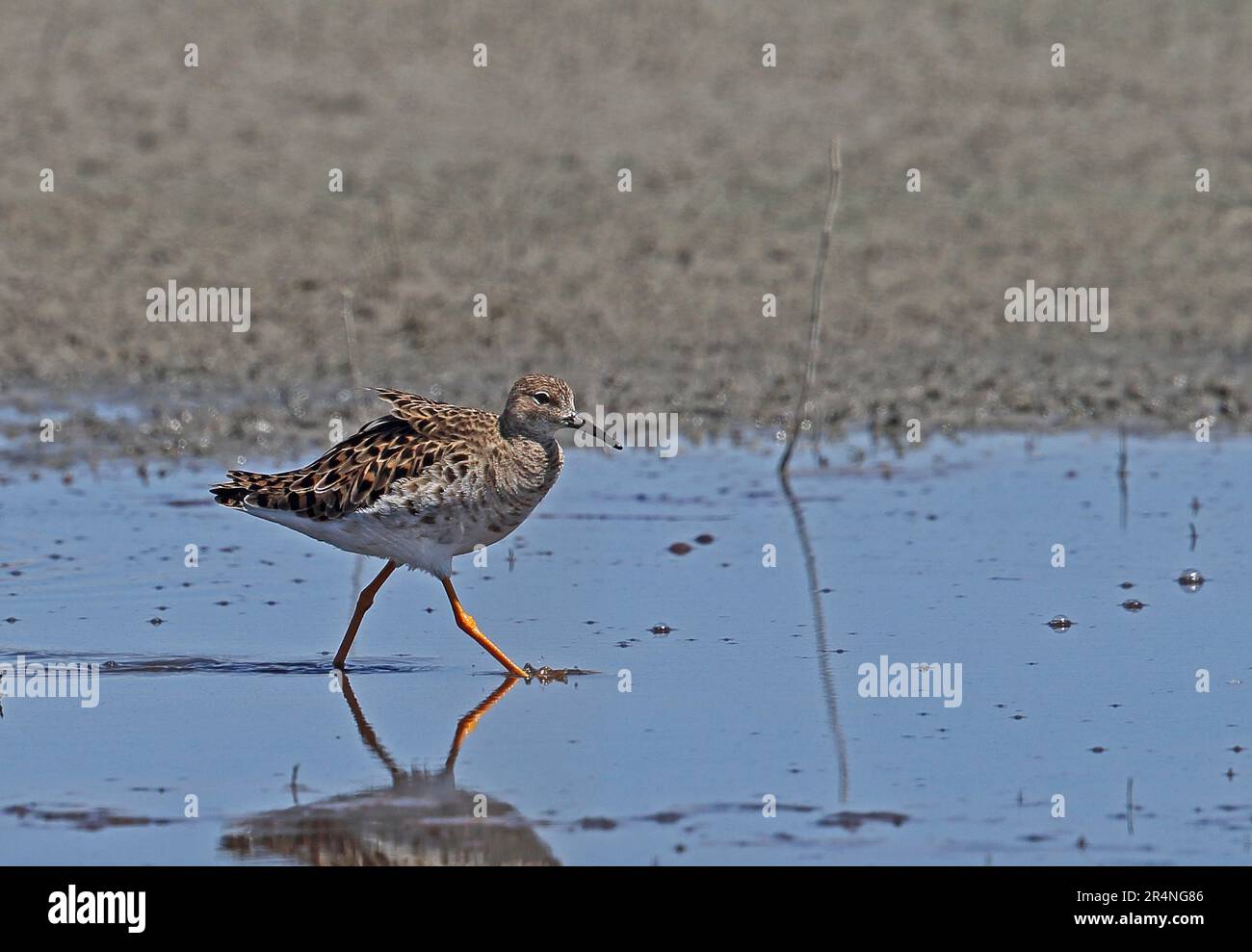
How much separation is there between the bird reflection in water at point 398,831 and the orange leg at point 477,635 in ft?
4.76

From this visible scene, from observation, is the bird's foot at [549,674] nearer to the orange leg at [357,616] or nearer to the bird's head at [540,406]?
the orange leg at [357,616]

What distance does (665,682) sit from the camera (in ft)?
28.6

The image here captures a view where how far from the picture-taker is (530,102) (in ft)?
80.8

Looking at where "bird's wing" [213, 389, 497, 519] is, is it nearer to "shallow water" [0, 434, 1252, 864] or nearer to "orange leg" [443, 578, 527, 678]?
"orange leg" [443, 578, 527, 678]

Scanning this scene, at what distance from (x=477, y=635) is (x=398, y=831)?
2.21m

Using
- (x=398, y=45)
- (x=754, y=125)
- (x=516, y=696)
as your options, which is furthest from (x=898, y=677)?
(x=398, y=45)

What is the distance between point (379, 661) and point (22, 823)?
251 centimetres

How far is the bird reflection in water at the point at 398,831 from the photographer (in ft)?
21.8

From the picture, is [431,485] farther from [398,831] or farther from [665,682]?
[398,831]

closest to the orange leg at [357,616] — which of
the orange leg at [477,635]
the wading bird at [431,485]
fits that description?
the wading bird at [431,485]

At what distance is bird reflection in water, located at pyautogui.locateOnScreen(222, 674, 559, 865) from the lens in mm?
6652

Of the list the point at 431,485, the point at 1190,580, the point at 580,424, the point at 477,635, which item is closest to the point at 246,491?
the point at 431,485

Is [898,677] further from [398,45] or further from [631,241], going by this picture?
[398,45]

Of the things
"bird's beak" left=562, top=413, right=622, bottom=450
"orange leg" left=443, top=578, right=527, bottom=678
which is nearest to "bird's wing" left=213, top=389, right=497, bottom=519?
"bird's beak" left=562, top=413, right=622, bottom=450
